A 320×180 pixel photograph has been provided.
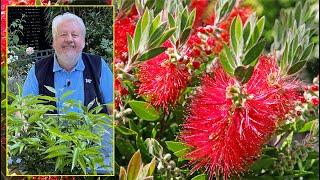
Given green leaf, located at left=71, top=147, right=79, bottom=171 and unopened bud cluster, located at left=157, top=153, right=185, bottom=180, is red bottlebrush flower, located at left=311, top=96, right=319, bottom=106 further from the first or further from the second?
green leaf, located at left=71, top=147, right=79, bottom=171

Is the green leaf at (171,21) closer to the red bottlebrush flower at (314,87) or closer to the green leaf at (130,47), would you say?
the green leaf at (130,47)

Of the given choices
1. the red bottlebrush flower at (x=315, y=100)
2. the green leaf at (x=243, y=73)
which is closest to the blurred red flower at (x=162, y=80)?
the green leaf at (x=243, y=73)

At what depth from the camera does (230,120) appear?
2.12 feet

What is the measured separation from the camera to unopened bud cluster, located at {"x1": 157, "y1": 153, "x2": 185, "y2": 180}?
70 cm

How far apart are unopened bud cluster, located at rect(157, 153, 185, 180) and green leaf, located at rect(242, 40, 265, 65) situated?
152 millimetres

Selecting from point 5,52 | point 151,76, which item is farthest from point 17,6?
point 151,76

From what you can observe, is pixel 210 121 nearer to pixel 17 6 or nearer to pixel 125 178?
pixel 125 178

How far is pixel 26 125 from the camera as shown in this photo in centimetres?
67

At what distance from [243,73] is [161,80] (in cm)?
13

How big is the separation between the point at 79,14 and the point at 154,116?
0.15 meters

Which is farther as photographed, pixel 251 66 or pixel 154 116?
pixel 154 116

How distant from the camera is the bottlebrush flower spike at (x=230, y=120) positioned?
645mm

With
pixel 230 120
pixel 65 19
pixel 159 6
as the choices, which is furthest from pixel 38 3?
pixel 230 120

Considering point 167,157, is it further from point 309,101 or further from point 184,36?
point 309,101
